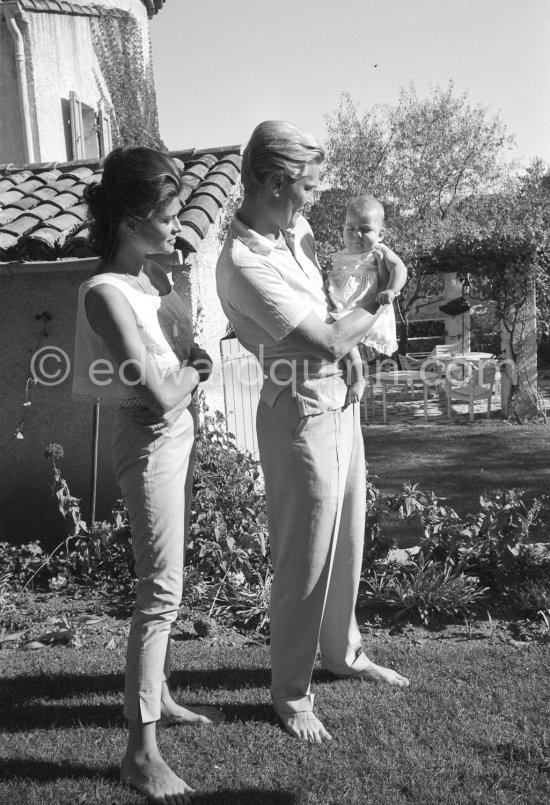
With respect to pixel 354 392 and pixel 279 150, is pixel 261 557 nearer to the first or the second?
pixel 354 392

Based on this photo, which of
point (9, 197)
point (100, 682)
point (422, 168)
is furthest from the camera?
point (422, 168)

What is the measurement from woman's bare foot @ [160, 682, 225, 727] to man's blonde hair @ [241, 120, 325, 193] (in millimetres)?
1900

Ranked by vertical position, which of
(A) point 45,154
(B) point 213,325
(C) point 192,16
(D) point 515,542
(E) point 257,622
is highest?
(C) point 192,16

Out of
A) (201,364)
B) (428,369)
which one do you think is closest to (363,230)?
(201,364)

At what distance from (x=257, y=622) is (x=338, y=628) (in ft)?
3.92

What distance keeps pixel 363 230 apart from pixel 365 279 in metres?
0.28

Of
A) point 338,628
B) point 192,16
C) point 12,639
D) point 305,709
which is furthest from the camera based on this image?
point 192,16

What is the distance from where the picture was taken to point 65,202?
21.3 ft

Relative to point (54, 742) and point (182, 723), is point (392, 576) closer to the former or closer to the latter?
point (182, 723)

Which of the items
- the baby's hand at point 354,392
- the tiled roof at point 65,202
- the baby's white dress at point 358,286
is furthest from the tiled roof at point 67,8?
the baby's hand at point 354,392

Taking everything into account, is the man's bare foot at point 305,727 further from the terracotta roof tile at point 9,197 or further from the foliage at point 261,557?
the terracotta roof tile at point 9,197

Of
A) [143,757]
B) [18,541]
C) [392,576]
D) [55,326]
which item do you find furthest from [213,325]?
[143,757]

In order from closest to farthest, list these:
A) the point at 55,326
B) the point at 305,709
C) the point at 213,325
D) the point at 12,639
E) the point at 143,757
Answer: the point at 143,757
the point at 305,709
the point at 12,639
the point at 55,326
the point at 213,325

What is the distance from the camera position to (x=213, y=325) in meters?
6.77
